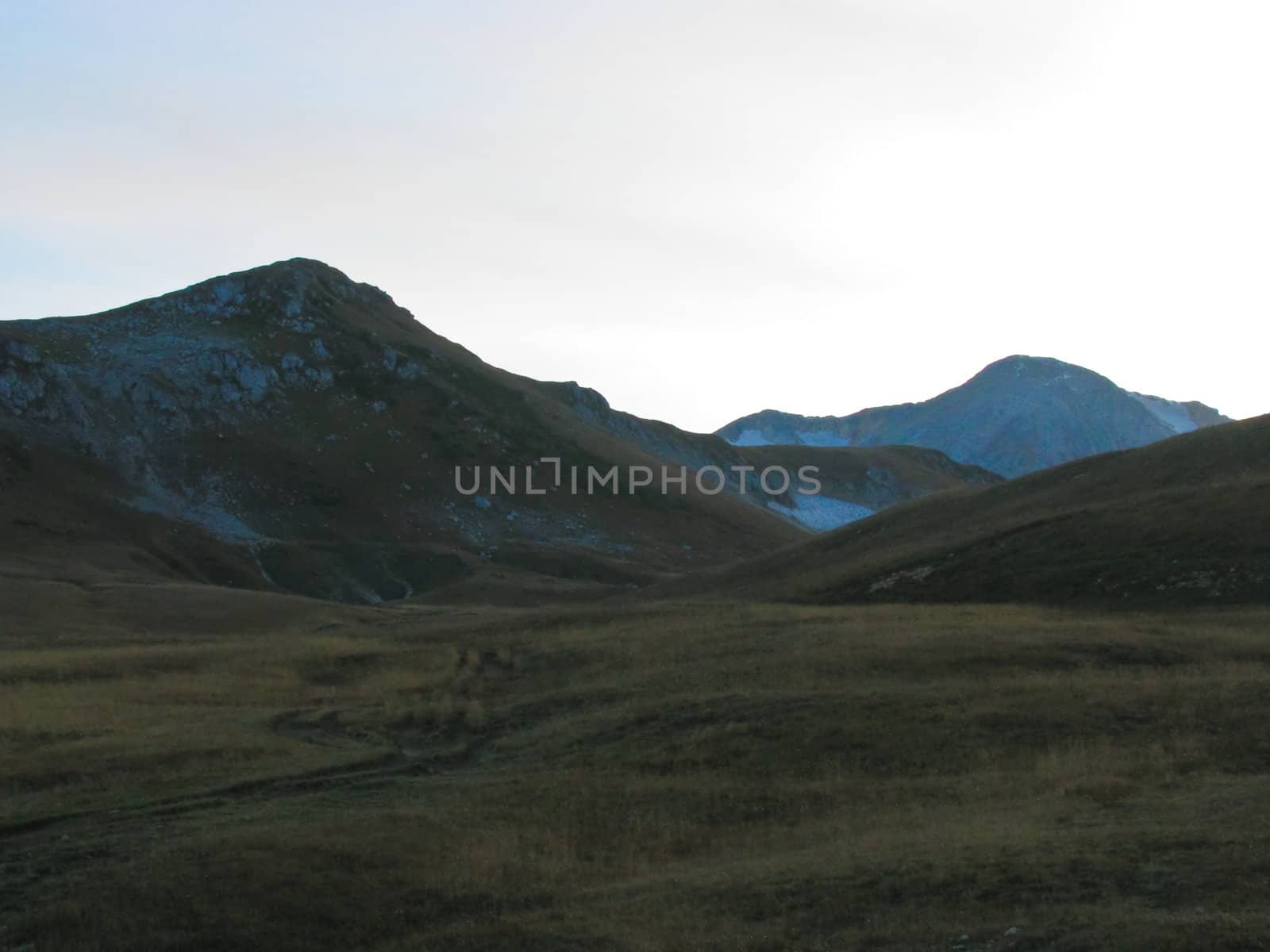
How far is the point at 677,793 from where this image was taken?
2452cm

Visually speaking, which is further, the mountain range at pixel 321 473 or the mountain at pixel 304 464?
the mountain at pixel 304 464

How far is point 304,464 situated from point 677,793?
401 feet

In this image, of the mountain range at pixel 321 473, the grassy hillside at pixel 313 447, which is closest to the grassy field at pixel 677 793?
the mountain range at pixel 321 473

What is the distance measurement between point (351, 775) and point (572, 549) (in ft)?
351

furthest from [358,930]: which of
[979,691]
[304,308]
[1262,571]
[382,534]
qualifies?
[304,308]

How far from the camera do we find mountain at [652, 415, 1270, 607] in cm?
4716

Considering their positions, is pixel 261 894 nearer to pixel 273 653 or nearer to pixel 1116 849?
pixel 1116 849

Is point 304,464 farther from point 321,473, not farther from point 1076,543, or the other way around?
point 1076,543

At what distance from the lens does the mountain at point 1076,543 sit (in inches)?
1857

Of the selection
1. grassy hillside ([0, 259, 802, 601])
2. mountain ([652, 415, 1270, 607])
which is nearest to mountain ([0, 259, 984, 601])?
grassy hillside ([0, 259, 802, 601])

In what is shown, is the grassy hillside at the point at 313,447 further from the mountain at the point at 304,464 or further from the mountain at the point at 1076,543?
the mountain at the point at 1076,543

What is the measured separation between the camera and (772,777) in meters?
25.6

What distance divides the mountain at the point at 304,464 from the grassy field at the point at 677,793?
59951mm

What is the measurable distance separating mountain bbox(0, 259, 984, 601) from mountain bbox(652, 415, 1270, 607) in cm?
3249
